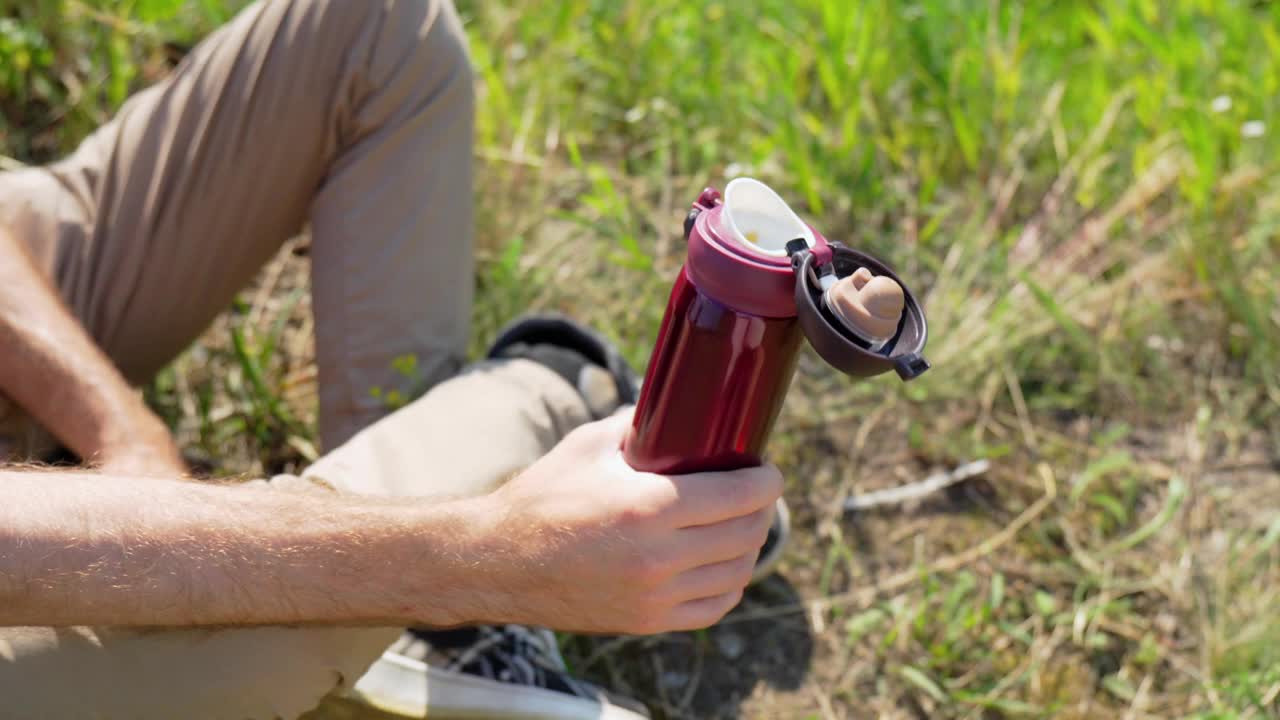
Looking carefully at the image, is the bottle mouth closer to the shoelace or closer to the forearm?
the forearm

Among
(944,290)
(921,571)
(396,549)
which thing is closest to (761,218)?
(396,549)

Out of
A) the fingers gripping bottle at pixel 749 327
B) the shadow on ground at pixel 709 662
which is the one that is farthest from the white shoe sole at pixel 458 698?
the fingers gripping bottle at pixel 749 327

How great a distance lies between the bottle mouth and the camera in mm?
1123

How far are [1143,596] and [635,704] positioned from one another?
82cm

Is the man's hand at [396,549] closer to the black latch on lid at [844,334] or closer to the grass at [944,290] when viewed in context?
the black latch on lid at [844,334]

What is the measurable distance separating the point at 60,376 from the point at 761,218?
3.46 feet

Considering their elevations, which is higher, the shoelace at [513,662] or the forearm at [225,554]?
the forearm at [225,554]

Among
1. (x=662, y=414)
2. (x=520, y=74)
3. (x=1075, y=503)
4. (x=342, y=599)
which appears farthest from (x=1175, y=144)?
(x=342, y=599)

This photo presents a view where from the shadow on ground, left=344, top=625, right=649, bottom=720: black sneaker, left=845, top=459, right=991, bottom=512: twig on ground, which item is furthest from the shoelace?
left=845, top=459, right=991, bottom=512: twig on ground

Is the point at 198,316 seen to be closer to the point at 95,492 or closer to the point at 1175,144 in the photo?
the point at 95,492

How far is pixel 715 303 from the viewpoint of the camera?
1.14m

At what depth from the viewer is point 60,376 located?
1702 mm

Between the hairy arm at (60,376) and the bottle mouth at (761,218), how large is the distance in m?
1.01

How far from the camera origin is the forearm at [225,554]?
123 centimetres
